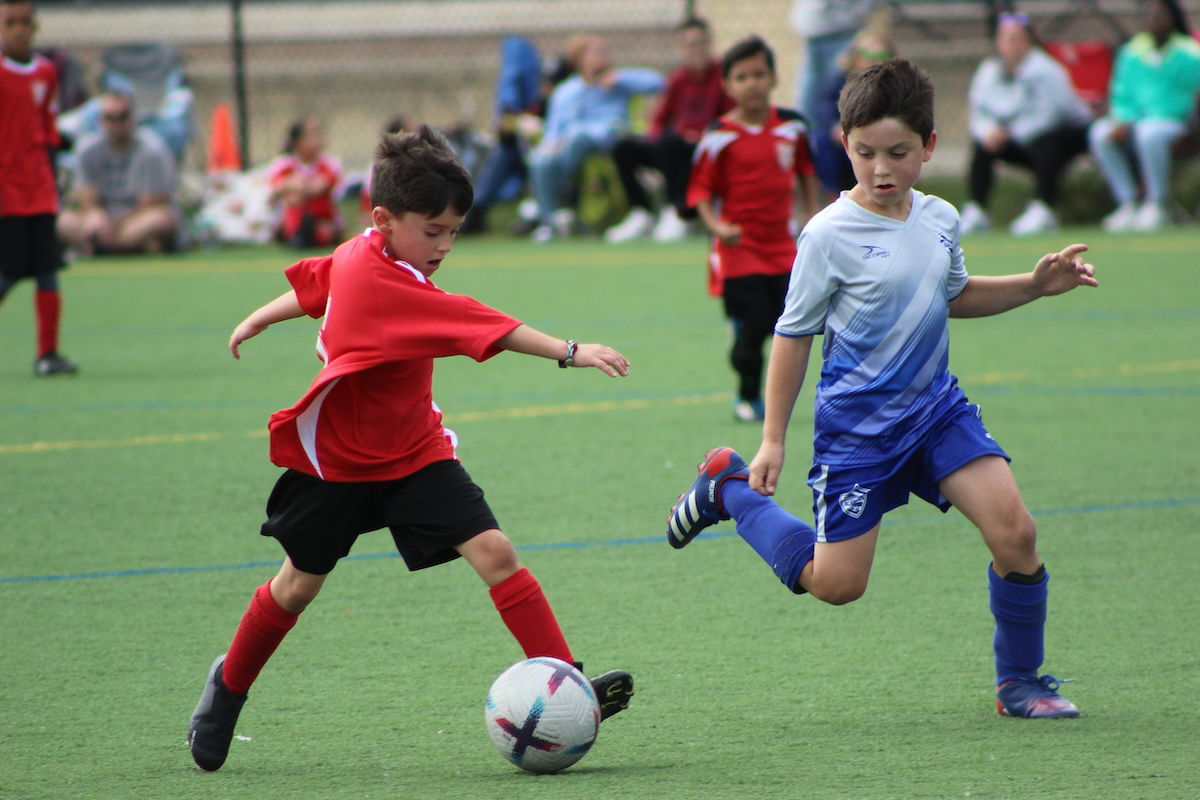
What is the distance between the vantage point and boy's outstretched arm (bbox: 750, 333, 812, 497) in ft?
12.3

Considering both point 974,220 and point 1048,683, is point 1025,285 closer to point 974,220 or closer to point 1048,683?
point 1048,683

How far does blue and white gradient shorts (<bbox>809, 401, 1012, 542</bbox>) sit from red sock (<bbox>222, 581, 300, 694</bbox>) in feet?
4.04

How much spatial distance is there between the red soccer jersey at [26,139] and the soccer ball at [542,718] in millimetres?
6406

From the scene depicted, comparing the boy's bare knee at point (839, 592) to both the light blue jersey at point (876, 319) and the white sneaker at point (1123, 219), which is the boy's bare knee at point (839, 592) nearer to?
the light blue jersey at point (876, 319)

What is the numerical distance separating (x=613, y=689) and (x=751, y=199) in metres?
4.54

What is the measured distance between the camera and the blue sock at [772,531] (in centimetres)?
396

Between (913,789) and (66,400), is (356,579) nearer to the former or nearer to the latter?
(913,789)

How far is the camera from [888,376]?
3.79 m

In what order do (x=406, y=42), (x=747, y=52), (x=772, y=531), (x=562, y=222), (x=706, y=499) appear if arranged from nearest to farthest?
(x=772, y=531), (x=706, y=499), (x=747, y=52), (x=562, y=222), (x=406, y=42)

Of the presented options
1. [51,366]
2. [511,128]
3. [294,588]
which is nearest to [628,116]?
[511,128]

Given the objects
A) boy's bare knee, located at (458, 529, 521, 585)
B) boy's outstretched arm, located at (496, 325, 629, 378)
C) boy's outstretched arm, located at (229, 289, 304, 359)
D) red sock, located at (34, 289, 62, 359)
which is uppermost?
boy's outstretched arm, located at (496, 325, 629, 378)

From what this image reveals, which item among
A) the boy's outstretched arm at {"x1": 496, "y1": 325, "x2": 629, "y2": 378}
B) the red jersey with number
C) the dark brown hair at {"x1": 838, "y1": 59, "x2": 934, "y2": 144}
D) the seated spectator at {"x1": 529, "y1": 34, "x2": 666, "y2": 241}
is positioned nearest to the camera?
the boy's outstretched arm at {"x1": 496, "y1": 325, "x2": 629, "y2": 378}

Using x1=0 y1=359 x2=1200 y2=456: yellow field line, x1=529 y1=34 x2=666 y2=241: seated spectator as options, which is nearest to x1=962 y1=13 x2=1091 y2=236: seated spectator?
x1=529 y1=34 x2=666 y2=241: seated spectator

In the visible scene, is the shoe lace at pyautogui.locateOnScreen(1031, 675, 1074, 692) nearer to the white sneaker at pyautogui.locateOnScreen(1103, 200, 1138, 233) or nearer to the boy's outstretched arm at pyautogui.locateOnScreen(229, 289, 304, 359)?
the boy's outstretched arm at pyautogui.locateOnScreen(229, 289, 304, 359)
